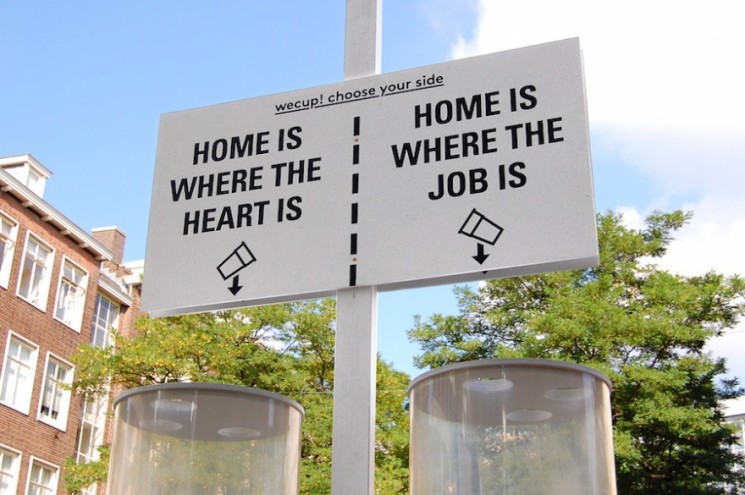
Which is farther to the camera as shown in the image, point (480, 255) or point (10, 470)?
point (10, 470)

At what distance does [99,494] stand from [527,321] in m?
18.5

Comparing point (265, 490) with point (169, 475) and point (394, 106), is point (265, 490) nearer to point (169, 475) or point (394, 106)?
point (169, 475)

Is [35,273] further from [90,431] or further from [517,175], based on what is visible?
[517,175]

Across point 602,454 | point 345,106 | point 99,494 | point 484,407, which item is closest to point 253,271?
point 345,106

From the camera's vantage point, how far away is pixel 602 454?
2742 mm

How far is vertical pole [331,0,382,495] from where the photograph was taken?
3.08 metres

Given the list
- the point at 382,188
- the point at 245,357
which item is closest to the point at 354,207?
the point at 382,188

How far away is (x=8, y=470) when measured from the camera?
1156 inches

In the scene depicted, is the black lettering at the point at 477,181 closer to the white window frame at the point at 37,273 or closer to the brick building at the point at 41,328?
the brick building at the point at 41,328

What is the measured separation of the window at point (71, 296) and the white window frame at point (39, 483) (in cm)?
494

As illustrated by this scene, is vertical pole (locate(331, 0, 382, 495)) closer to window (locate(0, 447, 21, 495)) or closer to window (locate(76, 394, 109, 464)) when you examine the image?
window (locate(0, 447, 21, 495))

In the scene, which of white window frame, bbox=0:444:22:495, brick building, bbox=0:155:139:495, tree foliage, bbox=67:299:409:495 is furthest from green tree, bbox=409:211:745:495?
white window frame, bbox=0:444:22:495

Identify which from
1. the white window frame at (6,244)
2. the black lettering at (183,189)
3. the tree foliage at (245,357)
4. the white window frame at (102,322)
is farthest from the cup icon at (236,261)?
the white window frame at (102,322)

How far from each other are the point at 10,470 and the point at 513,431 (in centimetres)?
2981
